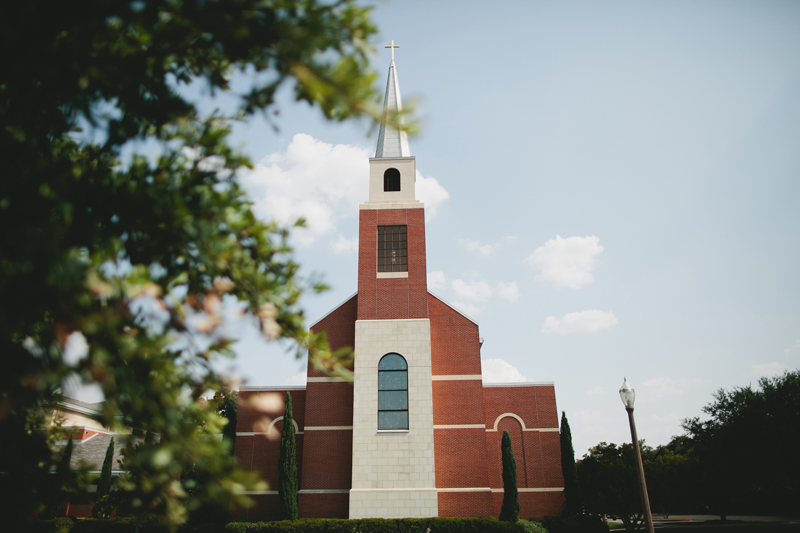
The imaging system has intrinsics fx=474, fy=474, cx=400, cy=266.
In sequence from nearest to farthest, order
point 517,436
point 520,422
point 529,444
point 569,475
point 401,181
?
1. point 569,475
2. point 529,444
3. point 517,436
4. point 520,422
5. point 401,181

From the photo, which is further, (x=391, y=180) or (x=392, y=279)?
(x=391, y=180)

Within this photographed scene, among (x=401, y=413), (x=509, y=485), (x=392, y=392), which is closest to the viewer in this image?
(x=509, y=485)

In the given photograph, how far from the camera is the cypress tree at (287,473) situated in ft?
57.7

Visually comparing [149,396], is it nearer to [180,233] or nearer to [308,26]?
[180,233]

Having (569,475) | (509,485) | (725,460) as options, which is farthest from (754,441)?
(509,485)

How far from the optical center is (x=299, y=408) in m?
21.0

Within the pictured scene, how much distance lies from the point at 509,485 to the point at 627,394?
10.3 metres

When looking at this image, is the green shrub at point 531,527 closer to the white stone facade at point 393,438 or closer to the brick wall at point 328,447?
the white stone facade at point 393,438

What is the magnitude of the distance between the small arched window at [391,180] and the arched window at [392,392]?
25.7 ft

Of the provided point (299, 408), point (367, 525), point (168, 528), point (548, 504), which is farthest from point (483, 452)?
point (168, 528)

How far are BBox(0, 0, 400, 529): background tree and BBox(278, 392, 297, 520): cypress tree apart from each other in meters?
15.2

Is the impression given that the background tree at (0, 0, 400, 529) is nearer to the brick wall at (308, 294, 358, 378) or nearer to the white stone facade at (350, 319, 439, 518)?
the white stone facade at (350, 319, 439, 518)

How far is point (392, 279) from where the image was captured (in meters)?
20.1

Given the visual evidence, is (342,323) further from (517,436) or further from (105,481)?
(105,481)
